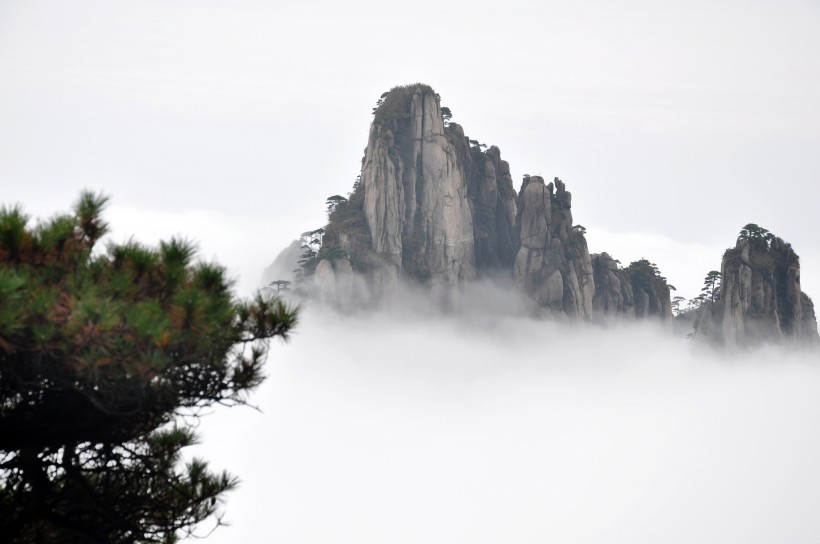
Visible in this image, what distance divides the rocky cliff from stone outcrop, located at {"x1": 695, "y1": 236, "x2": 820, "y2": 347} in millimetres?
15937

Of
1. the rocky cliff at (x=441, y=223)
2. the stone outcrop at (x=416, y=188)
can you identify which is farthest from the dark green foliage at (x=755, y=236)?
the stone outcrop at (x=416, y=188)

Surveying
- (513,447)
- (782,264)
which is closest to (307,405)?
(513,447)

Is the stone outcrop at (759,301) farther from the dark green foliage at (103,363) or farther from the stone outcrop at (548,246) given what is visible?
the dark green foliage at (103,363)

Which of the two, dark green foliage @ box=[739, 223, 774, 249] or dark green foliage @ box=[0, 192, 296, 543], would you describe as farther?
dark green foliage @ box=[739, 223, 774, 249]

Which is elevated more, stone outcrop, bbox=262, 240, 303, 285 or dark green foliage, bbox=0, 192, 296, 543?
stone outcrop, bbox=262, 240, 303, 285

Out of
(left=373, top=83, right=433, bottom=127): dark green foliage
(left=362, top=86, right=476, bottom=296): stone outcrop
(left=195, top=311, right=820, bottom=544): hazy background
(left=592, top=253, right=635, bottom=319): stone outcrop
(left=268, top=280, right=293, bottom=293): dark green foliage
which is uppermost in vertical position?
(left=373, top=83, right=433, bottom=127): dark green foliage

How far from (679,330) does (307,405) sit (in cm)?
6916

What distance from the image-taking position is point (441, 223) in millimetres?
105062

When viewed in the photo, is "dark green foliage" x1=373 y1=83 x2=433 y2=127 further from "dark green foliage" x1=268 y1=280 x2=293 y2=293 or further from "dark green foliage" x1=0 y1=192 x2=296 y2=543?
"dark green foliage" x1=0 y1=192 x2=296 y2=543

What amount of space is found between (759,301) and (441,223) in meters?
40.2

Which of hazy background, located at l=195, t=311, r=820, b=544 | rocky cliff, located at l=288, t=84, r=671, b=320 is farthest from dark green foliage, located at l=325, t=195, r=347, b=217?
hazy background, located at l=195, t=311, r=820, b=544

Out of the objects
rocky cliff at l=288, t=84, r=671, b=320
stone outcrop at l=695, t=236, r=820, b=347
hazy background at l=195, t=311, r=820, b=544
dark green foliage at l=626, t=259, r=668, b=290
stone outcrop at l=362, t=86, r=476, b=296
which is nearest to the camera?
stone outcrop at l=362, t=86, r=476, b=296

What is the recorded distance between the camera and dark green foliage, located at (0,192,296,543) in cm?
1079

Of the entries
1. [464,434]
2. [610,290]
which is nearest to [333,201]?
[610,290]
